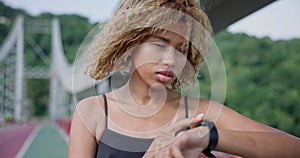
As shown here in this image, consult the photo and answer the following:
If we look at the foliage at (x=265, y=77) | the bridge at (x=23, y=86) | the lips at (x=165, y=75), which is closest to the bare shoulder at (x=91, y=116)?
the lips at (x=165, y=75)

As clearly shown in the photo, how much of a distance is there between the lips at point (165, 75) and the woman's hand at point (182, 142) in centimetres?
11

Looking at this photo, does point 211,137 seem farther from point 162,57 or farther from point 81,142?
point 81,142

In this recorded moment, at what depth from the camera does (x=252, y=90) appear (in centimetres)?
2530

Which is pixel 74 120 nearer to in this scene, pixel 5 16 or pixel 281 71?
pixel 281 71

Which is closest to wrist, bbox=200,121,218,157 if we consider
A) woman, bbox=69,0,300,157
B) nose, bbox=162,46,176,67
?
woman, bbox=69,0,300,157

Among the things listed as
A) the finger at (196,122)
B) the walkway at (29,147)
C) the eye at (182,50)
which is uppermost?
the eye at (182,50)

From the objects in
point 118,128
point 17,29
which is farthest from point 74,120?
point 17,29

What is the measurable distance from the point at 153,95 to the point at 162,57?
0.11 m

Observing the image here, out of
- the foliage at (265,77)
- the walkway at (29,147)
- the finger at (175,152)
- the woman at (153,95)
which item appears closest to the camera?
the finger at (175,152)

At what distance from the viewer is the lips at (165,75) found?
1.69ft

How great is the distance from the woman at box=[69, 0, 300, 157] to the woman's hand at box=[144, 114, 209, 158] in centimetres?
2

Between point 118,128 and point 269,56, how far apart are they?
23.7 meters

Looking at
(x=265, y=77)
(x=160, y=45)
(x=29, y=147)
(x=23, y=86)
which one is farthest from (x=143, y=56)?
(x=23, y=86)

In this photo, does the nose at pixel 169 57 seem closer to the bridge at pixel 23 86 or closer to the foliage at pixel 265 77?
the bridge at pixel 23 86
